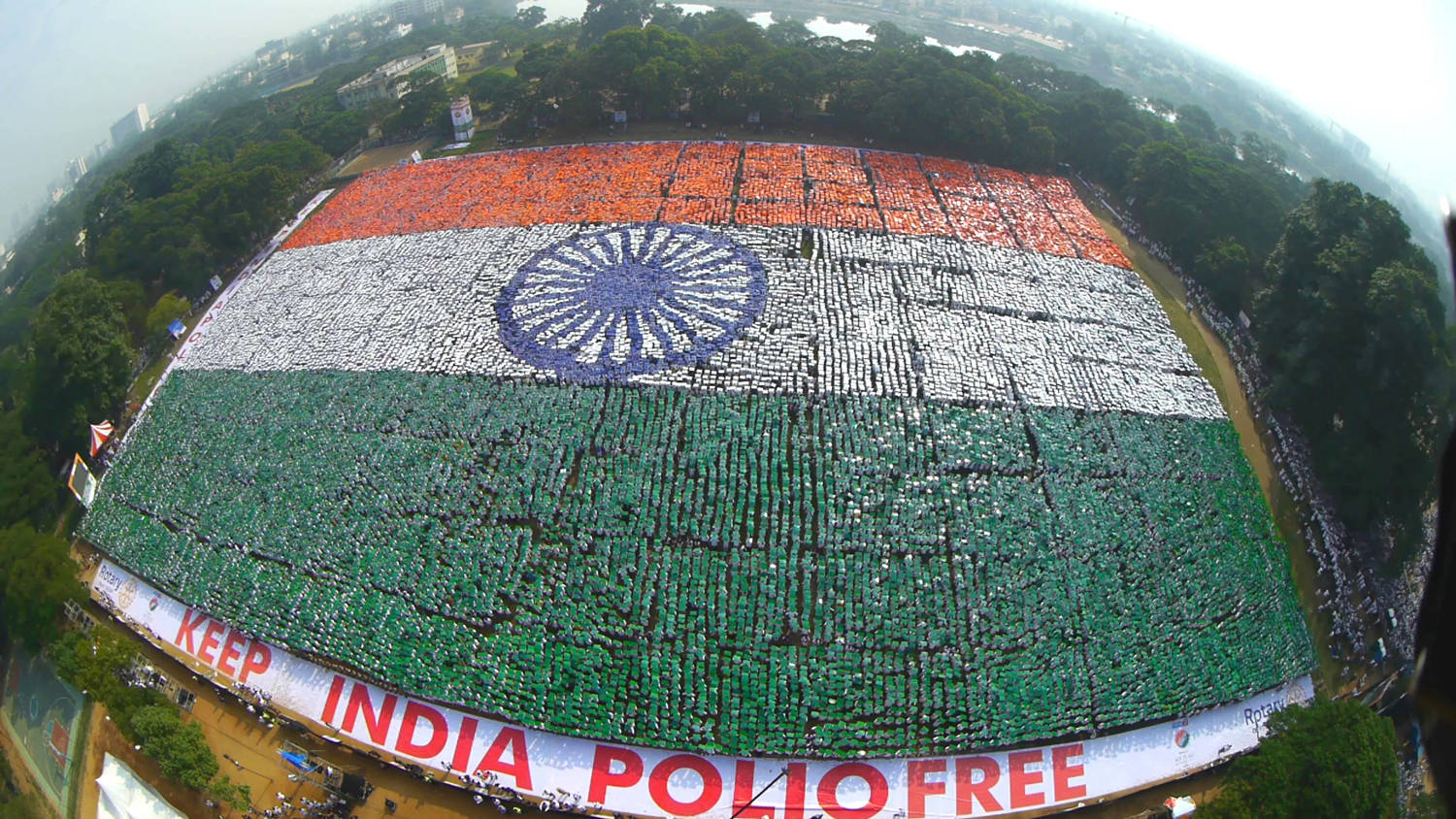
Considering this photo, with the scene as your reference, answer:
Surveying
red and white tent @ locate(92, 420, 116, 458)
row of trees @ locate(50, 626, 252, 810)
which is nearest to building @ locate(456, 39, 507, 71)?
red and white tent @ locate(92, 420, 116, 458)

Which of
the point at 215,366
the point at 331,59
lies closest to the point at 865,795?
the point at 215,366

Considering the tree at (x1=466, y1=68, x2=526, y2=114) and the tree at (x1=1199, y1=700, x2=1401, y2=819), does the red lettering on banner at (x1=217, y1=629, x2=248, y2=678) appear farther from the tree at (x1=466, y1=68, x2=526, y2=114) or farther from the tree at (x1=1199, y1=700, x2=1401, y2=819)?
the tree at (x1=466, y1=68, x2=526, y2=114)

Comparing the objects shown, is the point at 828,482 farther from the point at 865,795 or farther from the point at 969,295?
the point at 969,295

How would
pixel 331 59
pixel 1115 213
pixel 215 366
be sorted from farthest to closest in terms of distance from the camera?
pixel 331 59 < pixel 1115 213 < pixel 215 366

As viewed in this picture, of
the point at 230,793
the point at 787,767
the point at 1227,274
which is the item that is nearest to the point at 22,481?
the point at 230,793

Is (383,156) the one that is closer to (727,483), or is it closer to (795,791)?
(727,483)
